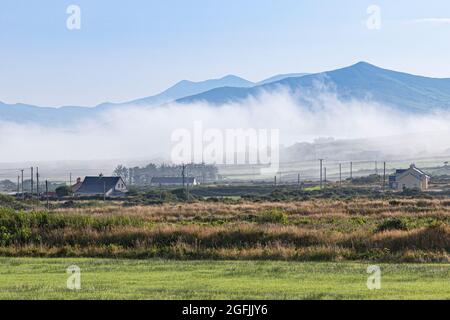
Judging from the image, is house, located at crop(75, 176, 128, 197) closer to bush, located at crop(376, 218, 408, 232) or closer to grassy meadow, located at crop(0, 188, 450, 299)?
grassy meadow, located at crop(0, 188, 450, 299)

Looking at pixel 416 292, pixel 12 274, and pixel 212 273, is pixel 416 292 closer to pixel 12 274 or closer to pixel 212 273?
pixel 212 273

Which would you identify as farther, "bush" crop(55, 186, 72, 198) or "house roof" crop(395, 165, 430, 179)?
"house roof" crop(395, 165, 430, 179)

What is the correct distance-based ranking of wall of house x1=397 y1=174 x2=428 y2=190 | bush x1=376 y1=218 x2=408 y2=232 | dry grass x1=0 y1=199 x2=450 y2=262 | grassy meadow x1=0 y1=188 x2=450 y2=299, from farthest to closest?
1. wall of house x1=397 y1=174 x2=428 y2=190
2. bush x1=376 y1=218 x2=408 y2=232
3. dry grass x1=0 y1=199 x2=450 y2=262
4. grassy meadow x1=0 y1=188 x2=450 y2=299

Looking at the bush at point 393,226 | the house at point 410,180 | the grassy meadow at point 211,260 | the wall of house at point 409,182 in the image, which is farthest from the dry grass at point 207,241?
the wall of house at point 409,182

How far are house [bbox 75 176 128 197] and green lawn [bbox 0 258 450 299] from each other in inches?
4041

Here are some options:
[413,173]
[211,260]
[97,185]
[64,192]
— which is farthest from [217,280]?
[413,173]

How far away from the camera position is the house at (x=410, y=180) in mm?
135762

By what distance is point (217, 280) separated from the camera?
65.7 ft

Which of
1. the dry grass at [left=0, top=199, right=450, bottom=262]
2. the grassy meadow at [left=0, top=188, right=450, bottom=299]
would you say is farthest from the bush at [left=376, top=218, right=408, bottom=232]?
the dry grass at [left=0, top=199, right=450, bottom=262]

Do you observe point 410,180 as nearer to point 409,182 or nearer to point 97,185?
point 409,182

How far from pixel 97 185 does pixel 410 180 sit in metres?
54.6

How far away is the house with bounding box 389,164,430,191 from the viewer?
135762mm

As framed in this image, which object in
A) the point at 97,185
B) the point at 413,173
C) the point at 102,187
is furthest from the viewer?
the point at 413,173
